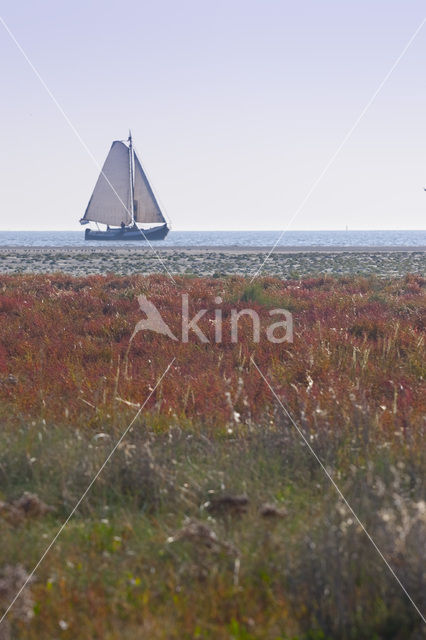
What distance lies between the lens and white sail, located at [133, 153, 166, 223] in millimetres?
71812

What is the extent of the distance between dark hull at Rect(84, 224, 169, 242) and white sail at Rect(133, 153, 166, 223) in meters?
3.78

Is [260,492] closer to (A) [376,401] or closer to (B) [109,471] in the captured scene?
(B) [109,471]

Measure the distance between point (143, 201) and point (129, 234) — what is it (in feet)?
22.5

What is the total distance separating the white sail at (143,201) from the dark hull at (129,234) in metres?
3.78

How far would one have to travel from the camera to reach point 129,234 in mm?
79375

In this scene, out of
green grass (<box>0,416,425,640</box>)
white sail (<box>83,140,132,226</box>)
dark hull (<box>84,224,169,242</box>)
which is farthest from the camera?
dark hull (<box>84,224,169,242</box>)

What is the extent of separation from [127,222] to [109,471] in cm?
7468

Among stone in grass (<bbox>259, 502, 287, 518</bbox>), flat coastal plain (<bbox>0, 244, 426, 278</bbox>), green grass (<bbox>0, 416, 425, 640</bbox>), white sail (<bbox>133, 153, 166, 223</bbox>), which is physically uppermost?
white sail (<bbox>133, 153, 166, 223</bbox>)

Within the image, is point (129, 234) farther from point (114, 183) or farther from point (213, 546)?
point (213, 546)

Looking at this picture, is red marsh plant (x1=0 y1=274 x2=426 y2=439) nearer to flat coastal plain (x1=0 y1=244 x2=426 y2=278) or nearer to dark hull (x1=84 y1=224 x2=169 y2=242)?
flat coastal plain (x1=0 y1=244 x2=426 y2=278)

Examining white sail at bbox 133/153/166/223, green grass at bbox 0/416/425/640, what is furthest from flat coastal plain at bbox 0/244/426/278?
white sail at bbox 133/153/166/223

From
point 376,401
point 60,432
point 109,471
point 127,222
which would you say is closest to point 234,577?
point 109,471

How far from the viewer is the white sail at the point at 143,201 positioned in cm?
7181

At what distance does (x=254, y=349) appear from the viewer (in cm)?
819
